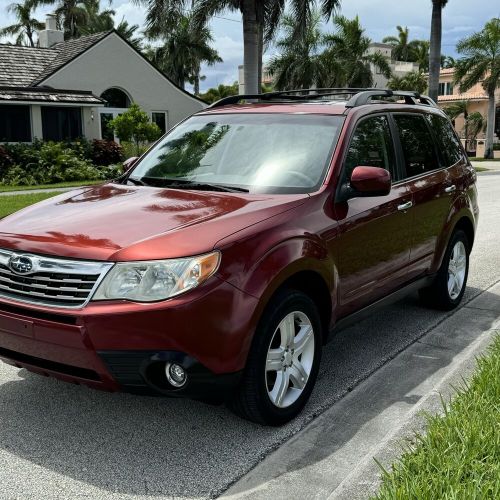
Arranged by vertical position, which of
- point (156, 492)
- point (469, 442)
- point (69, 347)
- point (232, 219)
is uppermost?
point (232, 219)

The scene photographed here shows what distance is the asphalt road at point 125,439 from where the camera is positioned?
314cm

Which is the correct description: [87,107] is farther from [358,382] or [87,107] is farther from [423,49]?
[423,49]

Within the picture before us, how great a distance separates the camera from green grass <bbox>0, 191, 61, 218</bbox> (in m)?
13.2

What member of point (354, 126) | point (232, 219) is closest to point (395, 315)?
point (354, 126)

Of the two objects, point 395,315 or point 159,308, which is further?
point 395,315

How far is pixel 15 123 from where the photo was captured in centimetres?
2634

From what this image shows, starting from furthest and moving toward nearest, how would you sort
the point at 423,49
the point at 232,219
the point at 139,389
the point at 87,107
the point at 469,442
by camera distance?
the point at 423,49
the point at 87,107
the point at 232,219
the point at 139,389
the point at 469,442

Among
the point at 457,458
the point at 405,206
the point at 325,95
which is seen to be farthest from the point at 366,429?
the point at 325,95

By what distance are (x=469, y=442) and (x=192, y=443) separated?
4.68ft

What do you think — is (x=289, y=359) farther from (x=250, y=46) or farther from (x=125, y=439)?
(x=250, y=46)

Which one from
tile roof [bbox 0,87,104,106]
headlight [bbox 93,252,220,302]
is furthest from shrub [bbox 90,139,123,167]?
headlight [bbox 93,252,220,302]

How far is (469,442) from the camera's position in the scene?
2998 mm

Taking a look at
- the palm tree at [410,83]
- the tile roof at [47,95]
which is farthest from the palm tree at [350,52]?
the tile roof at [47,95]

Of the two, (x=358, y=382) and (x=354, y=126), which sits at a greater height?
(x=354, y=126)
